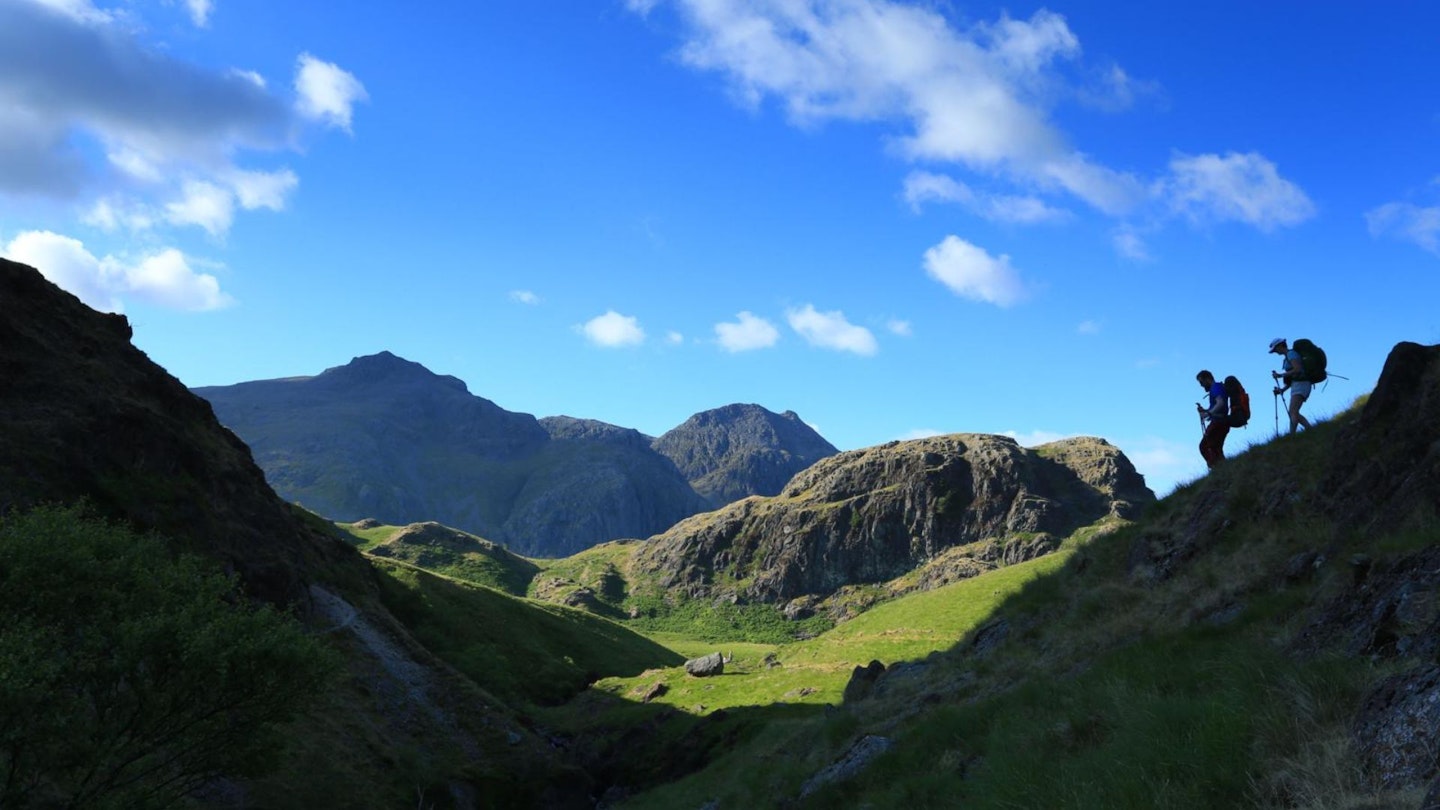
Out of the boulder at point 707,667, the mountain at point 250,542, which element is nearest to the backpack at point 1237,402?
the mountain at point 250,542

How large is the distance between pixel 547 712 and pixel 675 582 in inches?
4471

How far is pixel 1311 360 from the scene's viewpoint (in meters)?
24.6

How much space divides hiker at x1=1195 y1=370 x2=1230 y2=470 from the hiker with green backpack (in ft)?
7.81

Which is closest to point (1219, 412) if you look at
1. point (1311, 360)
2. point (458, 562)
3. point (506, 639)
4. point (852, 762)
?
point (1311, 360)

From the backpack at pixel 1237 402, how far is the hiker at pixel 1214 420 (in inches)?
5.6

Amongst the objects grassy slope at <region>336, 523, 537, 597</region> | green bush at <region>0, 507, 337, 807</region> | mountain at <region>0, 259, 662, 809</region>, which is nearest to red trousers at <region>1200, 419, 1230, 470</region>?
green bush at <region>0, 507, 337, 807</region>

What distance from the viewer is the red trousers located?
2817 centimetres

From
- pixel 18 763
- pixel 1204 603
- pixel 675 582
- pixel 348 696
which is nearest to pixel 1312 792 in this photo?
pixel 1204 603

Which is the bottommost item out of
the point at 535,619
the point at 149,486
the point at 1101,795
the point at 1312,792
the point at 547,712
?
the point at 547,712

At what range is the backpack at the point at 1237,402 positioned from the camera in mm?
27250

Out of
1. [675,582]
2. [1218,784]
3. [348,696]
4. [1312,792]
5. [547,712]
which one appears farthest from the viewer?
[675,582]

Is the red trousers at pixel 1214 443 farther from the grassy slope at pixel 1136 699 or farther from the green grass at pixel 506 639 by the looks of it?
the green grass at pixel 506 639

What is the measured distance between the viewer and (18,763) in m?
20.0

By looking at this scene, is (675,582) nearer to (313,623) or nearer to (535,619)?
(535,619)
